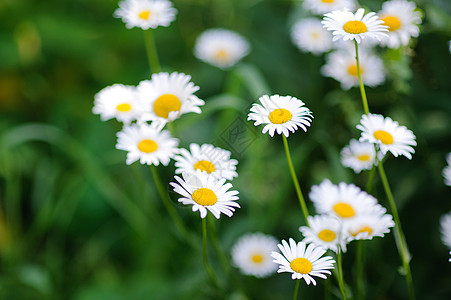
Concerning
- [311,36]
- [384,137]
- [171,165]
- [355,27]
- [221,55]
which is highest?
[221,55]

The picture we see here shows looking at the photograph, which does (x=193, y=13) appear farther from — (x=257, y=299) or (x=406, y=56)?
(x=257, y=299)

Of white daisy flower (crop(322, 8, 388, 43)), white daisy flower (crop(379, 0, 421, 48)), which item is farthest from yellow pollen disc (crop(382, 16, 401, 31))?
white daisy flower (crop(322, 8, 388, 43))

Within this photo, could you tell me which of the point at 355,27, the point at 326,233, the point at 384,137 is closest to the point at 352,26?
the point at 355,27

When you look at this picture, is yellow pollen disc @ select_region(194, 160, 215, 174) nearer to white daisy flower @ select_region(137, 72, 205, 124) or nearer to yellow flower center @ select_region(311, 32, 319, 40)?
white daisy flower @ select_region(137, 72, 205, 124)

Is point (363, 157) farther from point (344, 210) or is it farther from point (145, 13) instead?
point (145, 13)

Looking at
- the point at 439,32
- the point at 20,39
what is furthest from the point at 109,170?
the point at 439,32
